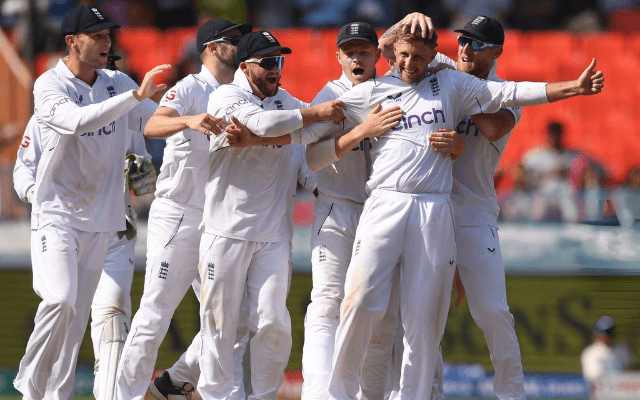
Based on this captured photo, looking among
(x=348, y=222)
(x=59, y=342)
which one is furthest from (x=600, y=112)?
(x=59, y=342)

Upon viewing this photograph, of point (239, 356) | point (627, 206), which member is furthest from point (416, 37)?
point (627, 206)

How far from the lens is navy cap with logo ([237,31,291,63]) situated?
561 centimetres

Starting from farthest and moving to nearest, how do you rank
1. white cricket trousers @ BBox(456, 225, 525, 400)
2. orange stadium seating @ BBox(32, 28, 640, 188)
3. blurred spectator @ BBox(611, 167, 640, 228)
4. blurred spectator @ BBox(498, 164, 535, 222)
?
orange stadium seating @ BBox(32, 28, 640, 188), blurred spectator @ BBox(498, 164, 535, 222), blurred spectator @ BBox(611, 167, 640, 228), white cricket trousers @ BBox(456, 225, 525, 400)

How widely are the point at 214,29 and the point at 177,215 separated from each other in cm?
132

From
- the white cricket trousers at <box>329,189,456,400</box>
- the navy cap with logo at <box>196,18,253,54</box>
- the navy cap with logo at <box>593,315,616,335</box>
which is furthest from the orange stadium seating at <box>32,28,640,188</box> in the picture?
the white cricket trousers at <box>329,189,456,400</box>

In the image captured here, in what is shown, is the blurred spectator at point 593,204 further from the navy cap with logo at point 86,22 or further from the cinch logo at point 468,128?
the navy cap with logo at point 86,22

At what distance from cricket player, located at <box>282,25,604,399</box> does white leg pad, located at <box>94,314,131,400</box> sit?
186 centimetres

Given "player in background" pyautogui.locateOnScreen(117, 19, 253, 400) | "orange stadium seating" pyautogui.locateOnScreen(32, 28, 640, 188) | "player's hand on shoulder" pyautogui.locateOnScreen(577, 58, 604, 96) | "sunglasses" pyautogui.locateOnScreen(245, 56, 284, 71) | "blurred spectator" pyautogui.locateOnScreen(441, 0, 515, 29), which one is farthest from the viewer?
"blurred spectator" pyautogui.locateOnScreen(441, 0, 515, 29)

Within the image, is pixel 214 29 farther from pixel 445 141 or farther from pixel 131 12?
pixel 131 12

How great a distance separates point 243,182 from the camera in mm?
5715

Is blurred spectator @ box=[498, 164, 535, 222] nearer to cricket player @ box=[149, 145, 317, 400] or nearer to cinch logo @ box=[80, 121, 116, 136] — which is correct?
cricket player @ box=[149, 145, 317, 400]

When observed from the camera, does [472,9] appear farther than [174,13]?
No

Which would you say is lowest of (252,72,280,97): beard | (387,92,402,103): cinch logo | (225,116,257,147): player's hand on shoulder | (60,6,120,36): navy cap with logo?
(225,116,257,147): player's hand on shoulder

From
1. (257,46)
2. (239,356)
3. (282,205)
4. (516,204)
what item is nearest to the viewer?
(257,46)
